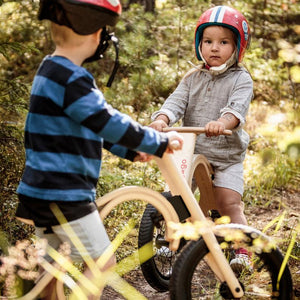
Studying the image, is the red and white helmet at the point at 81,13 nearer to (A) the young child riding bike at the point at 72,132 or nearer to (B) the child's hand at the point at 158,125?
(A) the young child riding bike at the point at 72,132

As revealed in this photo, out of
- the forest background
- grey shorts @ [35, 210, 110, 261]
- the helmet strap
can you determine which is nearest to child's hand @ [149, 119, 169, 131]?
the helmet strap

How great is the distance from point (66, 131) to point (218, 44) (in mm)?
1485

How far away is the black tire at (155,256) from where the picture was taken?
287cm

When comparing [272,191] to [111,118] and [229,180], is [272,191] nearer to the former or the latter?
[229,180]

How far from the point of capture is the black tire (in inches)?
113

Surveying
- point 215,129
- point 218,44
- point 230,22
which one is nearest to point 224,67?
point 218,44

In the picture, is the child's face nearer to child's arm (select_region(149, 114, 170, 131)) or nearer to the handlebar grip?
child's arm (select_region(149, 114, 170, 131))

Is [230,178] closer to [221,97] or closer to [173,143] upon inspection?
[221,97]

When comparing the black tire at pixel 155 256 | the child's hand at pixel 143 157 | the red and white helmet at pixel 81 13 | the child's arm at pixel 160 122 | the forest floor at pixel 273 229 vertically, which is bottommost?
the forest floor at pixel 273 229

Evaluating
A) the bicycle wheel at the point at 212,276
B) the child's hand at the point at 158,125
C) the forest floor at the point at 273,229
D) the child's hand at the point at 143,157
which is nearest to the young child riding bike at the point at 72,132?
the child's hand at the point at 143,157

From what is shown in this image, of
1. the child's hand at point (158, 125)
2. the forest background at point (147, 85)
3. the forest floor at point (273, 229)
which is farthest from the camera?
the forest background at point (147, 85)

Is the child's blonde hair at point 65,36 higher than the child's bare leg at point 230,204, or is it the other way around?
the child's blonde hair at point 65,36

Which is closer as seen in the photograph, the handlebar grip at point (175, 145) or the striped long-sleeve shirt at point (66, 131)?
the striped long-sleeve shirt at point (66, 131)

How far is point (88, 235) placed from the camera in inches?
85.2
